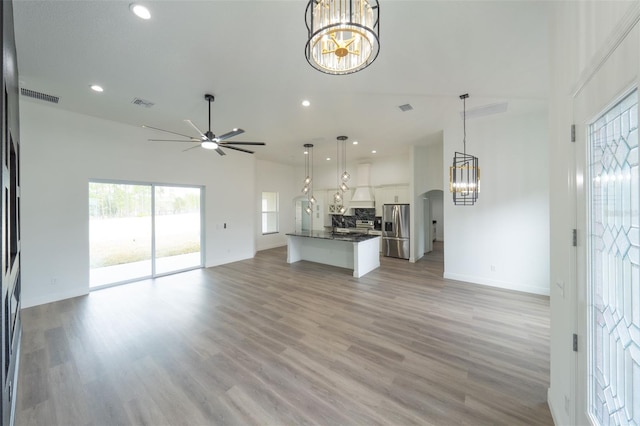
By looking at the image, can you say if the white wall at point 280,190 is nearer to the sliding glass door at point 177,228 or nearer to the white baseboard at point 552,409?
the sliding glass door at point 177,228

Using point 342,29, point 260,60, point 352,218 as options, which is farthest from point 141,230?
point 352,218

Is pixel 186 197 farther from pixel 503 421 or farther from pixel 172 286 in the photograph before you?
pixel 503 421

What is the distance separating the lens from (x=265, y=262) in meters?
7.02

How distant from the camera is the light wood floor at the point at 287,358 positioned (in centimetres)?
192

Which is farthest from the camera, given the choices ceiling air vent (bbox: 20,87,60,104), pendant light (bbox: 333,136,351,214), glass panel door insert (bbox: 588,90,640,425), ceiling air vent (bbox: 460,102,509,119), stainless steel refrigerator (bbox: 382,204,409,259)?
stainless steel refrigerator (bbox: 382,204,409,259)

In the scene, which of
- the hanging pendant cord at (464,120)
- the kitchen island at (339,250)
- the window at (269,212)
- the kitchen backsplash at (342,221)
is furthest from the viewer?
the kitchen backsplash at (342,221)

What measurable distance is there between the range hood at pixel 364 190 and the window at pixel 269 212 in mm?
3107

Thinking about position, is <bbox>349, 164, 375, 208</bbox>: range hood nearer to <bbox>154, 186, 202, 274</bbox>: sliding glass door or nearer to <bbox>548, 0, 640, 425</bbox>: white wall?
<bbox>154, 186, 202, 274</bbox>: sliding glass door

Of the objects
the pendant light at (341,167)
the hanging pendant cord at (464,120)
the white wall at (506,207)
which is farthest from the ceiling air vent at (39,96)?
the white wall at (506,207)

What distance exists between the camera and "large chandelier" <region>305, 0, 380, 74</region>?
3.81 feet

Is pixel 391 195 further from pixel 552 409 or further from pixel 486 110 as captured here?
pixel 552 409

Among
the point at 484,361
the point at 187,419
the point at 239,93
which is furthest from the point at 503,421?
the point at 239,93

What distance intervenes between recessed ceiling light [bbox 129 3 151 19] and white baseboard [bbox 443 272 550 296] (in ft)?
21.0

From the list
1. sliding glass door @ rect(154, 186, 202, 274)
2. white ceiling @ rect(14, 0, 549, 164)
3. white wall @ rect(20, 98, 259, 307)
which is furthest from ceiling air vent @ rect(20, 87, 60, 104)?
sliding glass door @ rect(154, 186, 202, 274)
